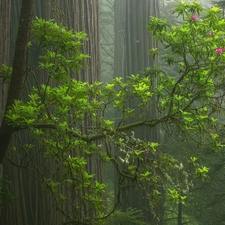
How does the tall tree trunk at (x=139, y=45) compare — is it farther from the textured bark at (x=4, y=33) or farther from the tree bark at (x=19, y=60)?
the tree bark at (x=19, y=60)

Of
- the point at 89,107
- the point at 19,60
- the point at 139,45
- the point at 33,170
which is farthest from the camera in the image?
the point at 139,45

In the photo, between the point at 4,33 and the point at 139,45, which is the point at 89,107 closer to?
the point at 4,33

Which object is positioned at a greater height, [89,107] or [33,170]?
[89,107]

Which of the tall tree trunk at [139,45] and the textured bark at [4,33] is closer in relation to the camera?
the textured bark at [4,33]

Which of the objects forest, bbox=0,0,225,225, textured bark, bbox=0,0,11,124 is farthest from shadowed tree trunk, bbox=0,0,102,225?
textured bark, bbox=0,0,11,124

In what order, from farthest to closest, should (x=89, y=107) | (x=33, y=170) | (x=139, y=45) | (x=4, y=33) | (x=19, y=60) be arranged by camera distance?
(x=139, y=45) < (x=33, y=170) < (x=4, y=33) < (x=89, y=107) < (x=19, y=60)

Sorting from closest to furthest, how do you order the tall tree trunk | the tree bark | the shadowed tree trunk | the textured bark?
the tree bark
the textured bark
the shadowed tree trunk
the tall tree trunk

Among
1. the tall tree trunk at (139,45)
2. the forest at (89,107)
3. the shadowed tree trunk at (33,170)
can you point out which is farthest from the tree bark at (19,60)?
the tall tree trunk at (139,45)

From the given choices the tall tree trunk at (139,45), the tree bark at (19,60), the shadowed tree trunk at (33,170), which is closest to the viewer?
the tree bark at (19,60)

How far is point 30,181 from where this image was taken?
542 cm

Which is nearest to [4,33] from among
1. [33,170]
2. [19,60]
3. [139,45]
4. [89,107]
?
[19,60]

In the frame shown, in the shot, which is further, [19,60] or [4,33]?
[4,33]

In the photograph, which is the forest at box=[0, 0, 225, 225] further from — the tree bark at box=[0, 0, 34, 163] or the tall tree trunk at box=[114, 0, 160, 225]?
the tall tree trunk at box=[114, 0, 160, 225]

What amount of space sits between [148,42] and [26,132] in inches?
122
